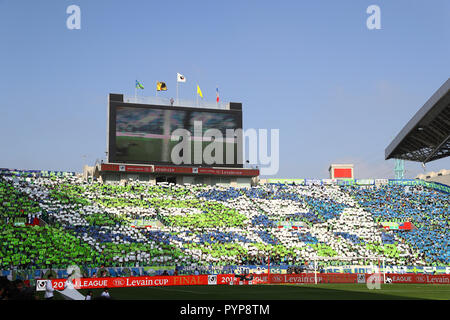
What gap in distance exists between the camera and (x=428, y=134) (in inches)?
2019

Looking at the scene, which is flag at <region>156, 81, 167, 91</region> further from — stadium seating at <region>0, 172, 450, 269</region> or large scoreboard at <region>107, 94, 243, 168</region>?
stadium seating at <region>0, 172, 450, 269</region>

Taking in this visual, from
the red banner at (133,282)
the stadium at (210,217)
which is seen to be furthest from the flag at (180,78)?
the red banner at (133,282)

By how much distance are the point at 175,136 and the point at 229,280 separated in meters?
27.8

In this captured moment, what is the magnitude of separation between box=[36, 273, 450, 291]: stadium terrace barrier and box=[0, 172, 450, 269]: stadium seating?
226 inches

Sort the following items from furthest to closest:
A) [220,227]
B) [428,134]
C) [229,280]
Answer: [220,227] → [229,280] → [428,134]

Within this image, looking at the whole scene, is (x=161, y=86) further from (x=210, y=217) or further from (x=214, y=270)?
(x=214, y=270)

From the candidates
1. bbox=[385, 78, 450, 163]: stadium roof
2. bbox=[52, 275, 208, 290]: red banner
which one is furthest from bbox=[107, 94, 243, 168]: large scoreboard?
bbox=[52, 275, 208, 290]: red banner

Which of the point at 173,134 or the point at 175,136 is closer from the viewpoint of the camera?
the point at 173,134

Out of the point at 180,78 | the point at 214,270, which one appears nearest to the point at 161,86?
the point at 180,78

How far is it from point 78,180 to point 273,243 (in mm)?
28471

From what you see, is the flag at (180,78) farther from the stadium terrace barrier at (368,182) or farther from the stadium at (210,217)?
the stadium terrace barrier at (368,182)

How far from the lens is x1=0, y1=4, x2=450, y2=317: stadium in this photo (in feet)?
175

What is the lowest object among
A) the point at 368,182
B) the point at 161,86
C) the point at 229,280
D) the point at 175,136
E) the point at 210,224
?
the point at 229,280

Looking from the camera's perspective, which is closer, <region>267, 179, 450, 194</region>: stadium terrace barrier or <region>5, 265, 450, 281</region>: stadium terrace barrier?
<region>5, 265, 450, 281</region>: stadium terrace barrier
